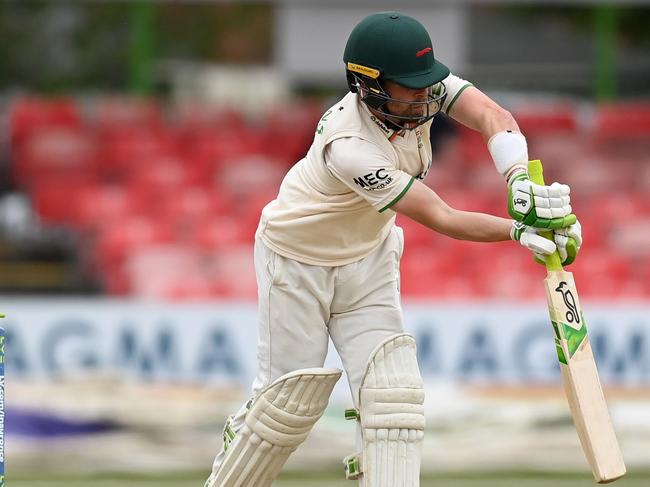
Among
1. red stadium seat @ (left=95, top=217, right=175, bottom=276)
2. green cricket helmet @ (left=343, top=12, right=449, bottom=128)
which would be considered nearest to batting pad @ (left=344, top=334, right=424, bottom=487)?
green cricket helmet @ (left=343, top=12, right=449, bottom=128)

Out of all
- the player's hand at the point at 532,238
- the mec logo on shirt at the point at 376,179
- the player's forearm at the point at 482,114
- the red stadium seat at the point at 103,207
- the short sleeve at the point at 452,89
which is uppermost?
the red stadium seat at the point at 103,207

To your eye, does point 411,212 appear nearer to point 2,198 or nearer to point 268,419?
point 268,419

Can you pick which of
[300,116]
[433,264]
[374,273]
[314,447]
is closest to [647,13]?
[300,116]

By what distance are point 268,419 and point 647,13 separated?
248 inches

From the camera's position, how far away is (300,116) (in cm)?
930

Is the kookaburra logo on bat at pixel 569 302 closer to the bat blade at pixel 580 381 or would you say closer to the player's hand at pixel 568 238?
the bat blade at pixel 580 381

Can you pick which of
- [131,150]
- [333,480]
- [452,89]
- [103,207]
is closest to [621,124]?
[131,150]

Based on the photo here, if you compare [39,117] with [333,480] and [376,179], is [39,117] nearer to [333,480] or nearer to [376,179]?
[333,480]

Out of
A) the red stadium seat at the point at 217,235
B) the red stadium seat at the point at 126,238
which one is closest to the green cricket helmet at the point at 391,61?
the red stadium seat at the point at 217,235

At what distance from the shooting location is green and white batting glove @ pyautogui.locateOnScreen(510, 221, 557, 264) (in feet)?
11.6

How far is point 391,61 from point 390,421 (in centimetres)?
99

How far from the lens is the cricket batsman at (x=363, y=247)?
3.65 meters

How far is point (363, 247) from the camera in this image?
155 inches

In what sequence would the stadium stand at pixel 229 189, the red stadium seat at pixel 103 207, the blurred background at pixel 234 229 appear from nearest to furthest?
the blurred background at pixel 234 229 < the stadium stand at pixel 229 189 < the red stadium seat at pixel 103 207
